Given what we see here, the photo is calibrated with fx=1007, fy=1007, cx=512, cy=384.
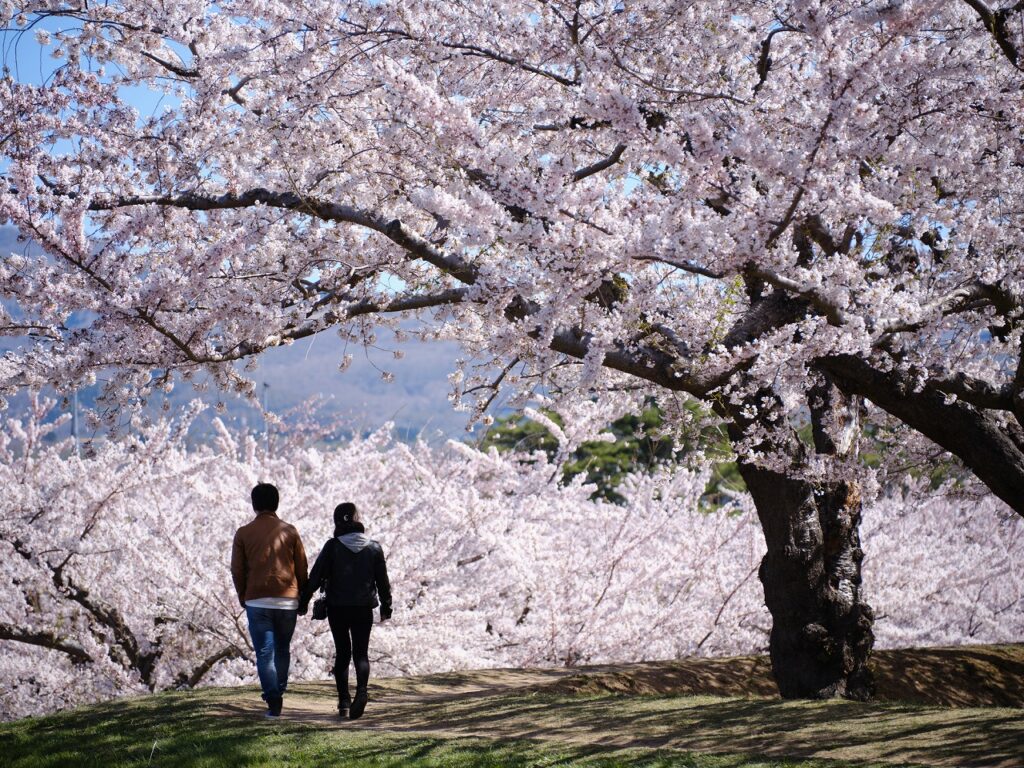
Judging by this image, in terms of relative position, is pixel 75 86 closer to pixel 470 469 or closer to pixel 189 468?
pixel 189 468

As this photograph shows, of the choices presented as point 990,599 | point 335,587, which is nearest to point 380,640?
point 335,587

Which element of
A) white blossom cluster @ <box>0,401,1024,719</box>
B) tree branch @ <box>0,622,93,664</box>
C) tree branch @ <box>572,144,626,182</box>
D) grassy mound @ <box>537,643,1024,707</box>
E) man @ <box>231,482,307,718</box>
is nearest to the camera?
man @ <box>231,482,307,718</box>

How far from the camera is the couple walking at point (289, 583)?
7328 mm

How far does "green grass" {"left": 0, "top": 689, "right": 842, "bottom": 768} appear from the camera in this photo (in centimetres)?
617

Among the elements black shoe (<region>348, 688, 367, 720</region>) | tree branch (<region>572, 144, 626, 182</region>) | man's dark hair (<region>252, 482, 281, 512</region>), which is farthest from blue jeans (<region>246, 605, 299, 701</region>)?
tree branch (<region>572, 144, 626, 182</region>)

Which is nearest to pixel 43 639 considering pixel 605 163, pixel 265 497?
pixel 265 497

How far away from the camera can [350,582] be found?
24.6 feet

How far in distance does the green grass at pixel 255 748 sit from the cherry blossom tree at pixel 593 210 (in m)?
2.43

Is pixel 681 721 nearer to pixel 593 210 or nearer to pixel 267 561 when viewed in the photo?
pixel 267 561

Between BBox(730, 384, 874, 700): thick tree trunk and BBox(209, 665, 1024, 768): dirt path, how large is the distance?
1.99 ft

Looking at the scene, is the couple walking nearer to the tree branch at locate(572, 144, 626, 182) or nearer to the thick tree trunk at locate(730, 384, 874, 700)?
the tree branch at locate(572, 144, 626, 182)

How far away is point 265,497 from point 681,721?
11.7 ft

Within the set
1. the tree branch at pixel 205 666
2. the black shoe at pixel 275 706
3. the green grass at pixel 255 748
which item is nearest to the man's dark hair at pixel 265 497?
the black shoe at pixel 275 706

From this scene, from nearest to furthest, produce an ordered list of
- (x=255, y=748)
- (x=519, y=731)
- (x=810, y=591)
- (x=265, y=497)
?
(x=255, y=748)
(x=519, y=731)
(x=265, y=497)
(x=810, y=591)
